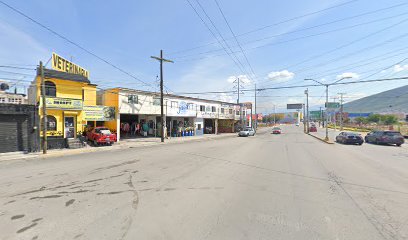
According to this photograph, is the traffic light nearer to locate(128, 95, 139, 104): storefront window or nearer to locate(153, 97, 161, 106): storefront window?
locate(128, 95, 139, 104): storefront window

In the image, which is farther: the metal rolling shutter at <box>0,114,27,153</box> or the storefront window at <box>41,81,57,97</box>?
the storefront window at <box>41,81,57,97</box>

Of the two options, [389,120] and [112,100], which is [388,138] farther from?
[389,120]

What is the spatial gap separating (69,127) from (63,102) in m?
2.51

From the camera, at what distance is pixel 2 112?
15.7 metres

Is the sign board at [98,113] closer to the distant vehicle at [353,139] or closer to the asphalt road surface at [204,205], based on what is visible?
the asphalt road surface at [204,205]

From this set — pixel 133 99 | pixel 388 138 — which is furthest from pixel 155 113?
pixel 388 138

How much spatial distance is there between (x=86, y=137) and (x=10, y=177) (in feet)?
49.5

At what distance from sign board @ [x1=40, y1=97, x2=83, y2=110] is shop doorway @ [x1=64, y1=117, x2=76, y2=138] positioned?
1241mm

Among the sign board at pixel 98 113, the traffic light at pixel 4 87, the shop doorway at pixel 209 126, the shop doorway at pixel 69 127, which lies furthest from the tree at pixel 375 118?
the traffic light at pixel 4 87

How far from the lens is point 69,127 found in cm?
2041

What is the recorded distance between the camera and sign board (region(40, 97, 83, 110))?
61.2ft

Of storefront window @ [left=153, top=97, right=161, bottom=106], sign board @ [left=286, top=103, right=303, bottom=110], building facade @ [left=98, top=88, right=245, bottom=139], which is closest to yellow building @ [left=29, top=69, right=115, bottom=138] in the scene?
building facade @ [left=98, top=88, right=245, bottom=139]

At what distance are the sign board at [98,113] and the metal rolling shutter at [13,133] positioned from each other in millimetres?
5503

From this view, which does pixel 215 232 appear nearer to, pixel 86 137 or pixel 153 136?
pixel 86 137
